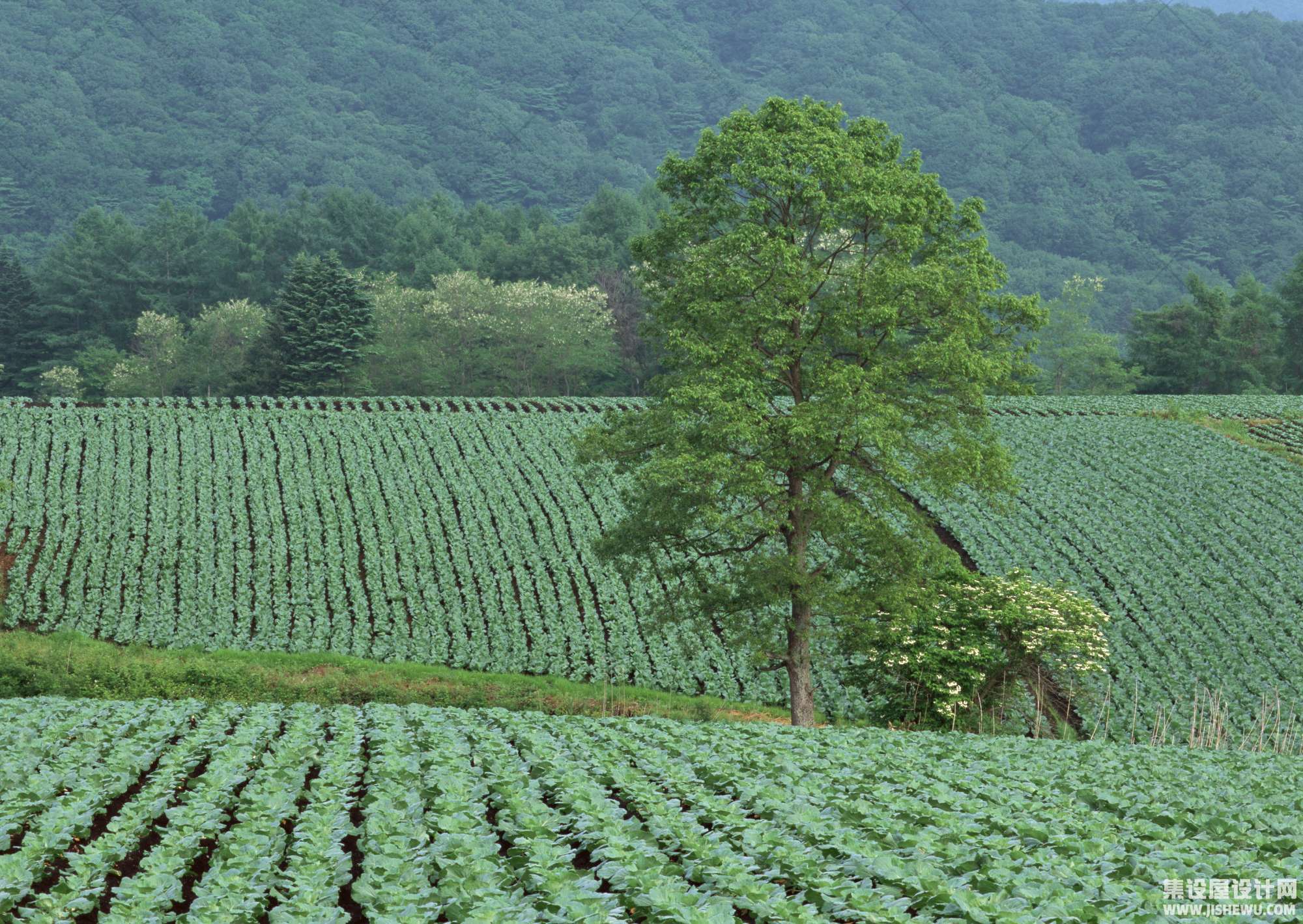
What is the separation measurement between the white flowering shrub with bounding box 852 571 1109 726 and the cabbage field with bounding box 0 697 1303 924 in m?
6.06

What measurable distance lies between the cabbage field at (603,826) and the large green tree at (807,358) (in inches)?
230

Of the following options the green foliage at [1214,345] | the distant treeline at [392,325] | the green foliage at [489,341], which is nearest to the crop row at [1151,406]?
the distant treeline at [392,325]

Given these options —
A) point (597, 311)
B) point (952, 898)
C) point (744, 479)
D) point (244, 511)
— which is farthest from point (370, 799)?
point (597, 311)

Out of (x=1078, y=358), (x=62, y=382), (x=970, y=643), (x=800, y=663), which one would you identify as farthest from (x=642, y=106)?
(x=800, y=663)

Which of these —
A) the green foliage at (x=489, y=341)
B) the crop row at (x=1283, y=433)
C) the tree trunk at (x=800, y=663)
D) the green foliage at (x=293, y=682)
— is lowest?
the green foliage at (x=293, y=682)

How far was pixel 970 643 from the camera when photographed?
2053 centimetres

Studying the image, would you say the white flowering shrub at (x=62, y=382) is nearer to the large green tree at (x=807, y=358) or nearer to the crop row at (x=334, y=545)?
the crop row at (x=334, y=545)

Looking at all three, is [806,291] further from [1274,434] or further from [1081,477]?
[1274,434]

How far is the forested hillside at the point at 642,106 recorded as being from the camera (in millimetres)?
119000

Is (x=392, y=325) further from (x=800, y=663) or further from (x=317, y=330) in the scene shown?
(x=800, y=663)

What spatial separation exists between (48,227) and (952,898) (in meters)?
129

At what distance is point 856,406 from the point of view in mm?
18344

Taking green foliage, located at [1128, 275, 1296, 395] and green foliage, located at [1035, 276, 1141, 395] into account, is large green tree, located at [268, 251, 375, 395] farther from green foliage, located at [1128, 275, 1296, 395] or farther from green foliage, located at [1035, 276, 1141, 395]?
green foliage, located at [1128, 275, 1296, 395]

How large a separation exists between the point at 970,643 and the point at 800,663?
10.8 ft
